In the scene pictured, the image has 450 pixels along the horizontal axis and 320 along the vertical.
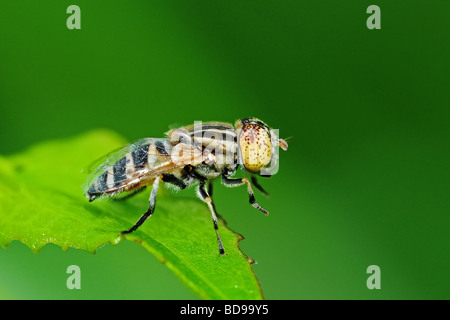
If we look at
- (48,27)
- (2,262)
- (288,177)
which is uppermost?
(48,27)

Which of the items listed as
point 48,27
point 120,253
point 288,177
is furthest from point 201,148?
point 48,27

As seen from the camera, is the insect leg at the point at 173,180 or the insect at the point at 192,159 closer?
the insect at the point at 192,159

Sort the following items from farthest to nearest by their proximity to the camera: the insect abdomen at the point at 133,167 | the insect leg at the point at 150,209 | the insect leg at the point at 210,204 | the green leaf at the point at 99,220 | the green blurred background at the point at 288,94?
the green blurred background at the point at 288,94, the insect abdomen at the point at 133,167, the insect leg at the point at 210,204, the insect leg at the point at 150,209, the green leaf at the point at 99,220

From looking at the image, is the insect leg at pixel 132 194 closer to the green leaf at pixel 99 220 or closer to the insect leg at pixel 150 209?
the green leaf at pixel 99 220

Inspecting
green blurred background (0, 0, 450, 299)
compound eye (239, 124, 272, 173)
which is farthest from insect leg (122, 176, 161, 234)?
green blurred background (0, 0, 450, 299)

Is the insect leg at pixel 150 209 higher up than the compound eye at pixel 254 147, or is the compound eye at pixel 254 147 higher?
the compound eye at pixel 254 147

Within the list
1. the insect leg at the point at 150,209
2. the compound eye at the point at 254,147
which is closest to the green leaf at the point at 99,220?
the insect leg at the point at 150,209

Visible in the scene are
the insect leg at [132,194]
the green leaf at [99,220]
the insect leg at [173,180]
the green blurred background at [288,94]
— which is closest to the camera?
the green leaf at [99,220]

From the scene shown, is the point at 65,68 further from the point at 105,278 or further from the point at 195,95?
the point at 105,278
